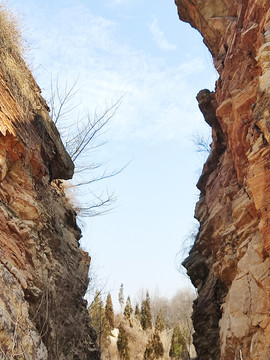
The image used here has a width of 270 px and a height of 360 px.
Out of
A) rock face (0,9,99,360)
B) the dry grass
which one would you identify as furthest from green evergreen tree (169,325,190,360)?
the dry grass

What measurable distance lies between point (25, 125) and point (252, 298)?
6.66 meters

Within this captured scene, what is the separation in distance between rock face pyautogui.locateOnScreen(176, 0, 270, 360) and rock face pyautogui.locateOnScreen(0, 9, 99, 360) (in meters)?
3.81

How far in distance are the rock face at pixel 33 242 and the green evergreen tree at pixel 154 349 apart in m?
23.2

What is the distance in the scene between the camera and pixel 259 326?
7145mm

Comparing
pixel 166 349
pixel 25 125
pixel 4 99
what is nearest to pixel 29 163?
pixel 25 125

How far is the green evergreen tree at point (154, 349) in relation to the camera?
32.2 m

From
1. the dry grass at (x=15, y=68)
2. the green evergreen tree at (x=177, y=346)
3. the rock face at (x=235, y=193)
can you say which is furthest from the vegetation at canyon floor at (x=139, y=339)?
the dry grass at (x=15, y=68)

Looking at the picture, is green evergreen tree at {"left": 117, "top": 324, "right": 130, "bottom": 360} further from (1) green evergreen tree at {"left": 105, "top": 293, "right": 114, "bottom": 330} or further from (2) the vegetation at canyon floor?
(1) green evergreen tree at {"left": 105, "top": 293, "right": 114, "bottom": 330}

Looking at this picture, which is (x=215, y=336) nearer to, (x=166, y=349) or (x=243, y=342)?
(x=243, y=342)

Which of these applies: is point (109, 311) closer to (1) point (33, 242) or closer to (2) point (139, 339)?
(2) point (139, 339)

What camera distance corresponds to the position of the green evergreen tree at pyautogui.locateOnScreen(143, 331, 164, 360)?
106 ft

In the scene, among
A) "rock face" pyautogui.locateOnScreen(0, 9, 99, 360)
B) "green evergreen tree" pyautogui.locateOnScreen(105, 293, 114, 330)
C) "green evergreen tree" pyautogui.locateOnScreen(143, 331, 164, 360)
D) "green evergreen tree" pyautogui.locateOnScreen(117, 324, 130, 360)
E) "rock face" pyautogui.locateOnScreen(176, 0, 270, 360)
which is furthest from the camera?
"green evergreen tree" pyautogui.locateOnScreen(105, 293, 114, 330)

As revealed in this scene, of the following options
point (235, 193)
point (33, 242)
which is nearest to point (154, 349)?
point (235, 193)

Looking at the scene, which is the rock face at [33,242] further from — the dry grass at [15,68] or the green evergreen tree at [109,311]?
the green evergreen tree at [109,311]
